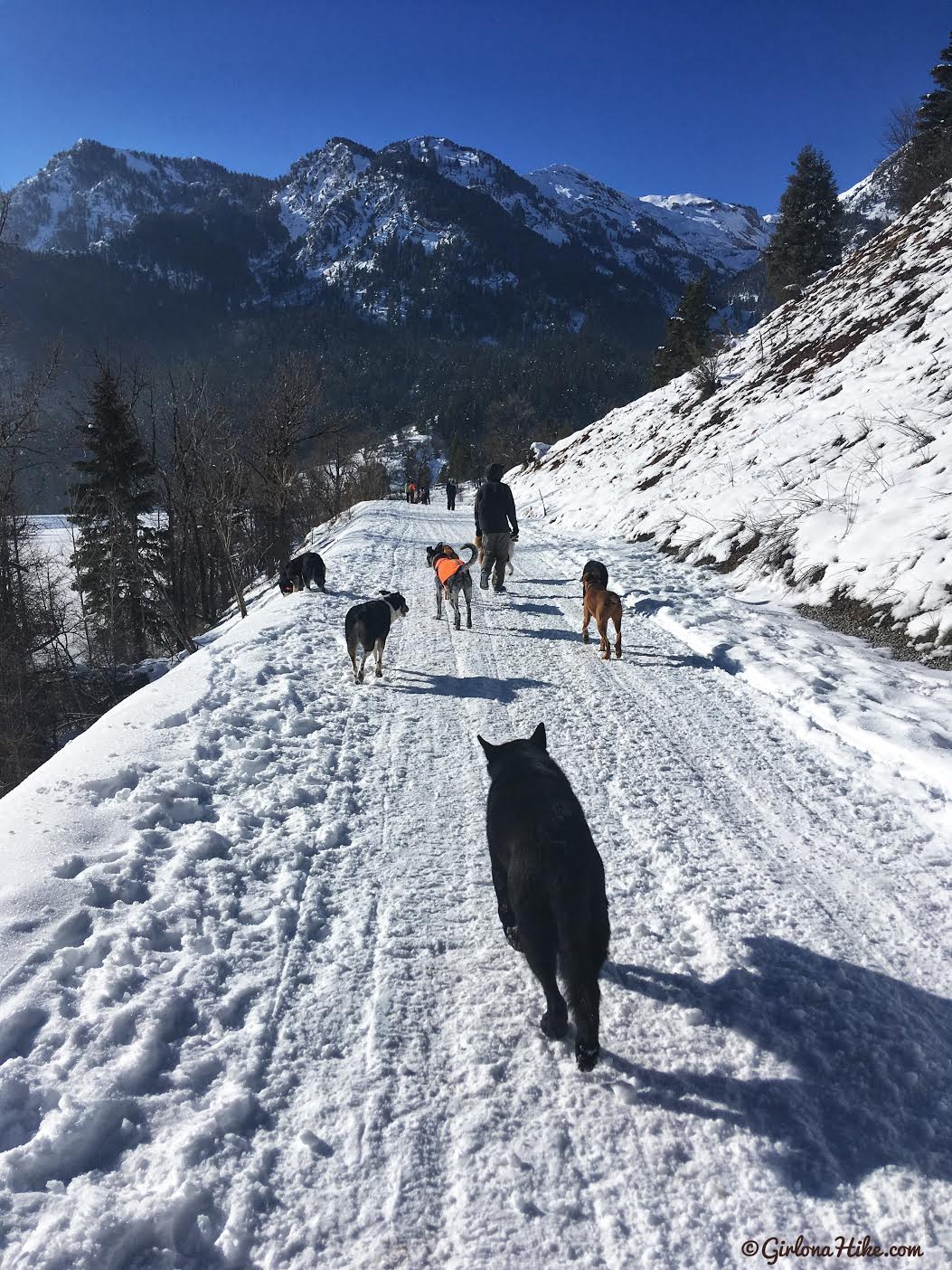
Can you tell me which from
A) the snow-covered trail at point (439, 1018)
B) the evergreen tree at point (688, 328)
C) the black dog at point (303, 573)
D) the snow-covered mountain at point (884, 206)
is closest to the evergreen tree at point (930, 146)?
the snow-covered mountain at point (884, 206)

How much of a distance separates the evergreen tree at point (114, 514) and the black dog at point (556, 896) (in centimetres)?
2186

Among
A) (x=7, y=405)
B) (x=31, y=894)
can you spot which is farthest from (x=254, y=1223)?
(x=7, y=405)

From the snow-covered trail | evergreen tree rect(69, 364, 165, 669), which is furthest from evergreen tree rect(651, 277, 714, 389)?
the snow-covered trail

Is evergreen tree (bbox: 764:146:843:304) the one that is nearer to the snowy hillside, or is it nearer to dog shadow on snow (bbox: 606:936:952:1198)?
the snowy hillside

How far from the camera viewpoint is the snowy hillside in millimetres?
8148

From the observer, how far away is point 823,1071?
8.17 feet

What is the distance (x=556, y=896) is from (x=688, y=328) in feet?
145

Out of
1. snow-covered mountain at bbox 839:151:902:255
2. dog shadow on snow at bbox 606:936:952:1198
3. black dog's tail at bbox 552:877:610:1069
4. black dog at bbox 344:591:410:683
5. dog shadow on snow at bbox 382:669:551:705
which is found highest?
snow-covered mountain at bbox 839:151:902:255

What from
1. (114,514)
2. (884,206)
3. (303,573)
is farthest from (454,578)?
(884,206)

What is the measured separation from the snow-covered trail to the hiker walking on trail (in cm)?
606

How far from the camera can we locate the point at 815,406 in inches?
563

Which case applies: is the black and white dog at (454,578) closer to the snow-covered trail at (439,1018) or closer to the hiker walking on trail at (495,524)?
the hiker walking on trail at (495,524)

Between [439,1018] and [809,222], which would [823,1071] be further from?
[809,222]

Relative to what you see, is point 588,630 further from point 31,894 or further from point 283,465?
point 283,465
